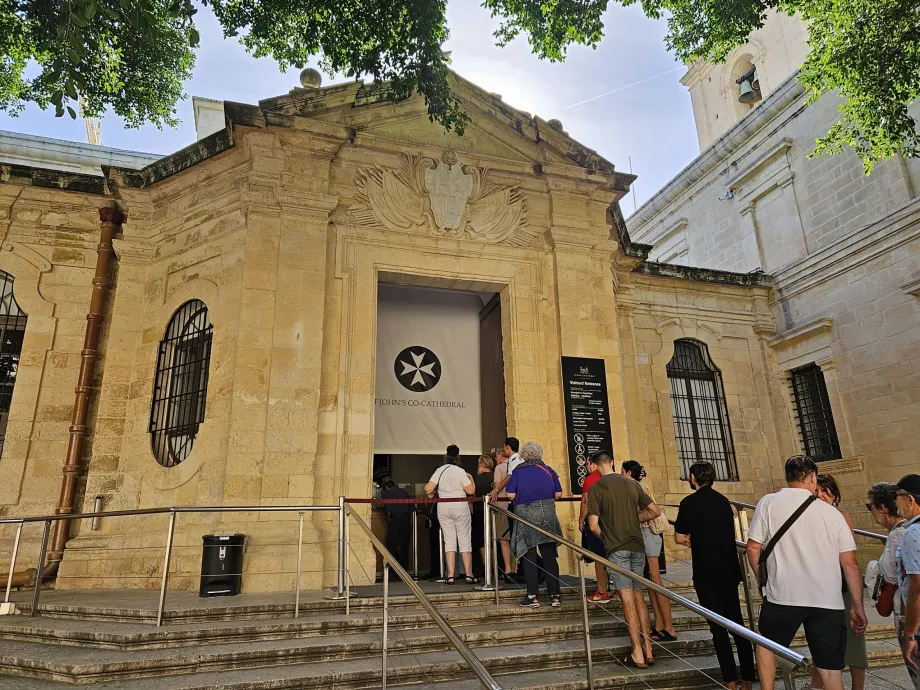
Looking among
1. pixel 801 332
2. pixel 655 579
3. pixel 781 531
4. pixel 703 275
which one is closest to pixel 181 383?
pixel 655 579

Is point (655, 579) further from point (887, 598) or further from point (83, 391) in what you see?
point (83, 391)

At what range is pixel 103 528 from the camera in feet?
26.5

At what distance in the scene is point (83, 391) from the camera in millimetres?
8812

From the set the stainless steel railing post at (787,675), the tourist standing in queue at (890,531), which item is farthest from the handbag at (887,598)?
the stainless steel railing post at (787,675)

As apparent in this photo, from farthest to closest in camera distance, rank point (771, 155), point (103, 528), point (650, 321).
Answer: point (771, 155), point (650, 321), point (103, 528)

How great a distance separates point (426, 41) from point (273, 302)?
12.4 ft

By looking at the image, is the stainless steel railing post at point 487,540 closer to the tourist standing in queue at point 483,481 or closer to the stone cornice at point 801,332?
the tourist standing in queue at point 483,481

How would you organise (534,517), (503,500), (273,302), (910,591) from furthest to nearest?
(273,302) < (503,500) < (534,517) < (910,591)

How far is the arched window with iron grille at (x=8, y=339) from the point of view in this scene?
29.7 feet

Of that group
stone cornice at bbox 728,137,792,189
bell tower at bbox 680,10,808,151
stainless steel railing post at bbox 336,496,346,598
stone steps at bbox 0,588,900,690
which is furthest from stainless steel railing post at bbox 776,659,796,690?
bell tower at bbox 680,10,808,151

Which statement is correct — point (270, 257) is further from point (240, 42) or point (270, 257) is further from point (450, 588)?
point (450, 588)

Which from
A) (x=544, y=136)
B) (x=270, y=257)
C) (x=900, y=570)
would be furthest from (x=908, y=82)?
(x=270, y=257)

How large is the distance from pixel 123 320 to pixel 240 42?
4375mm

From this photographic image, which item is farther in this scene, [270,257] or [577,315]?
[577,315]
